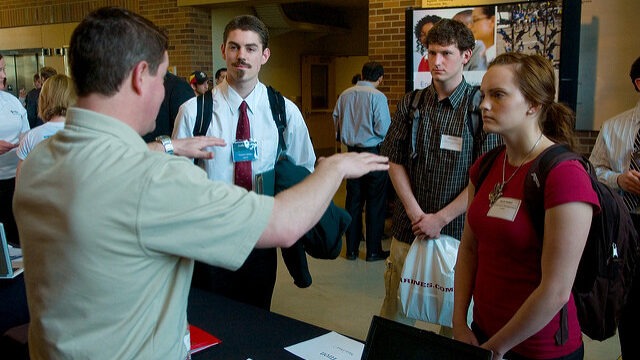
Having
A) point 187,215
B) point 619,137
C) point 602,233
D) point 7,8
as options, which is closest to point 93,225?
point 187,215

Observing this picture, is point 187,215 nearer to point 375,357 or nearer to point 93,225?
point 93,225

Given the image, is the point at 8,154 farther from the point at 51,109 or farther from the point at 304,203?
the point at 304,203

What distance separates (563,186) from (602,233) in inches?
8.2

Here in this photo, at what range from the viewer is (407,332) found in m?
1.41

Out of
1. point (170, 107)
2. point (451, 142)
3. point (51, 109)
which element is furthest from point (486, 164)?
point (51, 109)

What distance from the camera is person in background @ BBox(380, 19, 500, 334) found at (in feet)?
8.11

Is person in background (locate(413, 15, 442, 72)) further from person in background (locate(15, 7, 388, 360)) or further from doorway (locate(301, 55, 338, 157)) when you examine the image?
doorway (locate(301, 55, 338, 157))

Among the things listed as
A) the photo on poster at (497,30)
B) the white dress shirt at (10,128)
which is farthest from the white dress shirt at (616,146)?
the white dress shirt at (10,128)

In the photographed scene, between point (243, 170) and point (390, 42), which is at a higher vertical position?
point (390, 42)

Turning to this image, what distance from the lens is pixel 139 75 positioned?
3.67 ft

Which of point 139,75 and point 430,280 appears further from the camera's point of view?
point 430,280

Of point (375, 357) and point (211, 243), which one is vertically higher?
point (211, 243)

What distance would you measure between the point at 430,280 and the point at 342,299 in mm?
1797

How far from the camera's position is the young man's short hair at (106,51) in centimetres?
109
